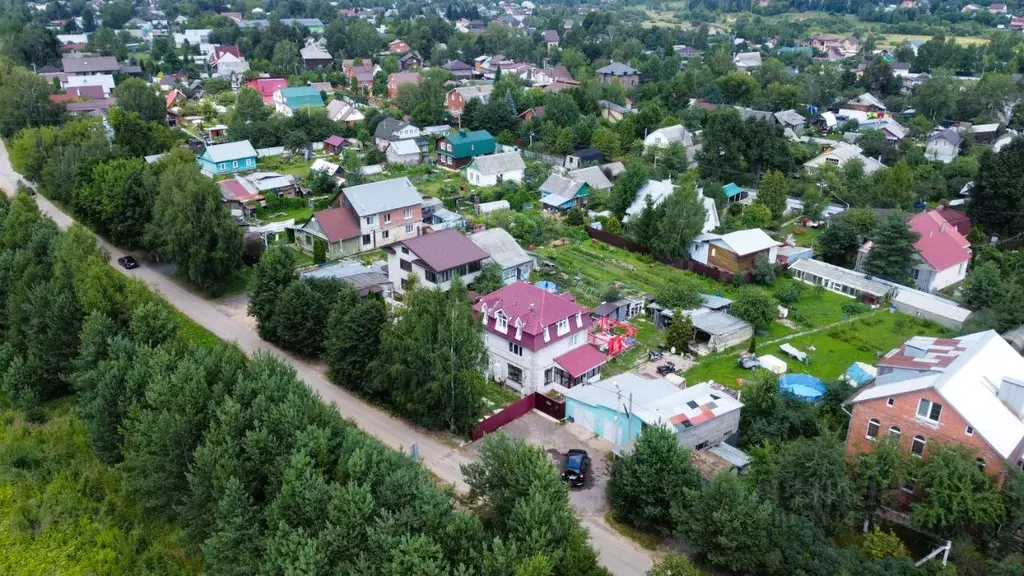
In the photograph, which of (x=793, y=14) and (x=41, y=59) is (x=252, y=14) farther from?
(x=793, y=14)

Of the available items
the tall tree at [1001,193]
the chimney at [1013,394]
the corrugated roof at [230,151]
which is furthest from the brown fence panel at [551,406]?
the corrugated roof at [230,151]

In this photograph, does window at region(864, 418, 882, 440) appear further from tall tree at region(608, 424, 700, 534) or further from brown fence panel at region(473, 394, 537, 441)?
brown fence panel at region(473, 394, 537, 441)

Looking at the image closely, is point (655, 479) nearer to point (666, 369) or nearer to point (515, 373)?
point (515, 373)

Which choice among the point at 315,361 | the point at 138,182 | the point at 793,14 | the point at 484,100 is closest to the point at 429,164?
the point at 484,100

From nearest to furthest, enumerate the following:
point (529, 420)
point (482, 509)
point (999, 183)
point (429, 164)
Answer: point (482, 509) < point (529, 420) < point (999, 183) < point (429, 164)

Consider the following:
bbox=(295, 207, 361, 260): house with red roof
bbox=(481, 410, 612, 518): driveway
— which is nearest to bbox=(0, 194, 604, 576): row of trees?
bbox=(481, 410, 612, 518): driveway
